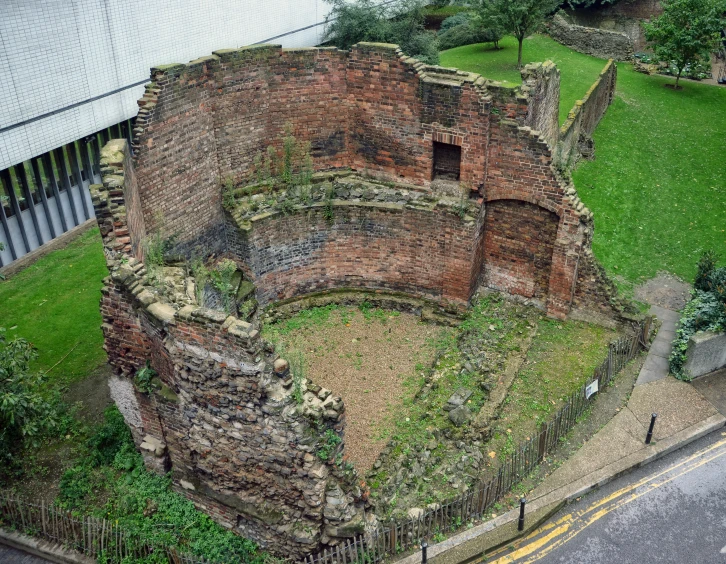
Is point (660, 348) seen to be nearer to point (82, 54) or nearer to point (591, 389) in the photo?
point (591, 389)

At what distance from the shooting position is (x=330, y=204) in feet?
52.5

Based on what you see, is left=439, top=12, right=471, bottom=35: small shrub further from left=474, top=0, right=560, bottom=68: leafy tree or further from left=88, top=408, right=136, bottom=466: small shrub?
left=88, top=408, right=136, bottom=466: small shrub

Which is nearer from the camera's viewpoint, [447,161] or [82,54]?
[447,161]

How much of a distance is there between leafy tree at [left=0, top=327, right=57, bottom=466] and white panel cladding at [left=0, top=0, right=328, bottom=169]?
7.90m

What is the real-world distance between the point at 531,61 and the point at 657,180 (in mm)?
13041

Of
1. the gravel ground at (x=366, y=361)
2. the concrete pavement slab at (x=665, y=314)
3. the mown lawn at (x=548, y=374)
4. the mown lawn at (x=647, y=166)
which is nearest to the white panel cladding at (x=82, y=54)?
the gravel ground at (x=366, y=361)

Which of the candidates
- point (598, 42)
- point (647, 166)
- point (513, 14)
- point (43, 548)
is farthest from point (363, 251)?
point (598, 42)

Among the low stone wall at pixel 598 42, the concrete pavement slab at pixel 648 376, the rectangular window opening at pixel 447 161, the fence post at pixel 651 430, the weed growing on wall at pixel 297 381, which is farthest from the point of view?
the low stone wall at pixel 598 42

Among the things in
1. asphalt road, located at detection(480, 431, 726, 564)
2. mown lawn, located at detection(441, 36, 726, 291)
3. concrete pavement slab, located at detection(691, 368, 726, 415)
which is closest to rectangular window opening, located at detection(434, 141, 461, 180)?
mown lawn, located at detection(441, 36, 726, 291)

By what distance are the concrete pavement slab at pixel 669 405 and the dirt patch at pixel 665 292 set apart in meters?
3.43

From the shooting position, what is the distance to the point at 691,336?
13.7 m

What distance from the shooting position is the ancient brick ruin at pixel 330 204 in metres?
10.8

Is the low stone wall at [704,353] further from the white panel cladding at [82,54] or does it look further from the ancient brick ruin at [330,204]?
the white panel cladding at [82,54]

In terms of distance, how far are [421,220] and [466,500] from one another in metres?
7.05
